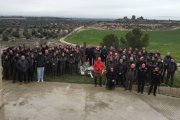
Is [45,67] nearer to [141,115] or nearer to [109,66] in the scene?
[109,66]

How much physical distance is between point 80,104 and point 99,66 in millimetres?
2971

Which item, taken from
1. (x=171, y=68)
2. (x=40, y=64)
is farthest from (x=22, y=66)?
(x=171, y=68)

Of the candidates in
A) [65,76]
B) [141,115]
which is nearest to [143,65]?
[141,115]

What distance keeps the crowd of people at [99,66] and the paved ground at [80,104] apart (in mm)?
569

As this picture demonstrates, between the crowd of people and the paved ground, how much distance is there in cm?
57

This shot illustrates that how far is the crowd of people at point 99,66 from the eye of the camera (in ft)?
50.4

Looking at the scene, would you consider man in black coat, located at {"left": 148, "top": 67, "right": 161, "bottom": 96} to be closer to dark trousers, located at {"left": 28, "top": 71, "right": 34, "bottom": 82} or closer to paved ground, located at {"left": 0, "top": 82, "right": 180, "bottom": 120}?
paved ground, located at {"left": 0, "top": 82, "right": 180, "bottom": 120}

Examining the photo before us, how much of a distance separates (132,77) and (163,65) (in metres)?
2.16

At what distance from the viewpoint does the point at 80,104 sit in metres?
13.2

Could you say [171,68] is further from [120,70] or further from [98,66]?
[98,66]

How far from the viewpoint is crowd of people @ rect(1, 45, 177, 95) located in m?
15.4

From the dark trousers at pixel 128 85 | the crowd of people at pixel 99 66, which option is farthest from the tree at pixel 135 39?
the dark trousers at pixel 128 85

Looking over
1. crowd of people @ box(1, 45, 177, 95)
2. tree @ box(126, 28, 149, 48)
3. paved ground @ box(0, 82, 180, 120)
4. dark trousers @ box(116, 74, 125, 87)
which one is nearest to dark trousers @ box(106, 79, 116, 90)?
crowd of people @ box(1, 45, 177, 95)

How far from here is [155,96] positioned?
15078 millimetres
